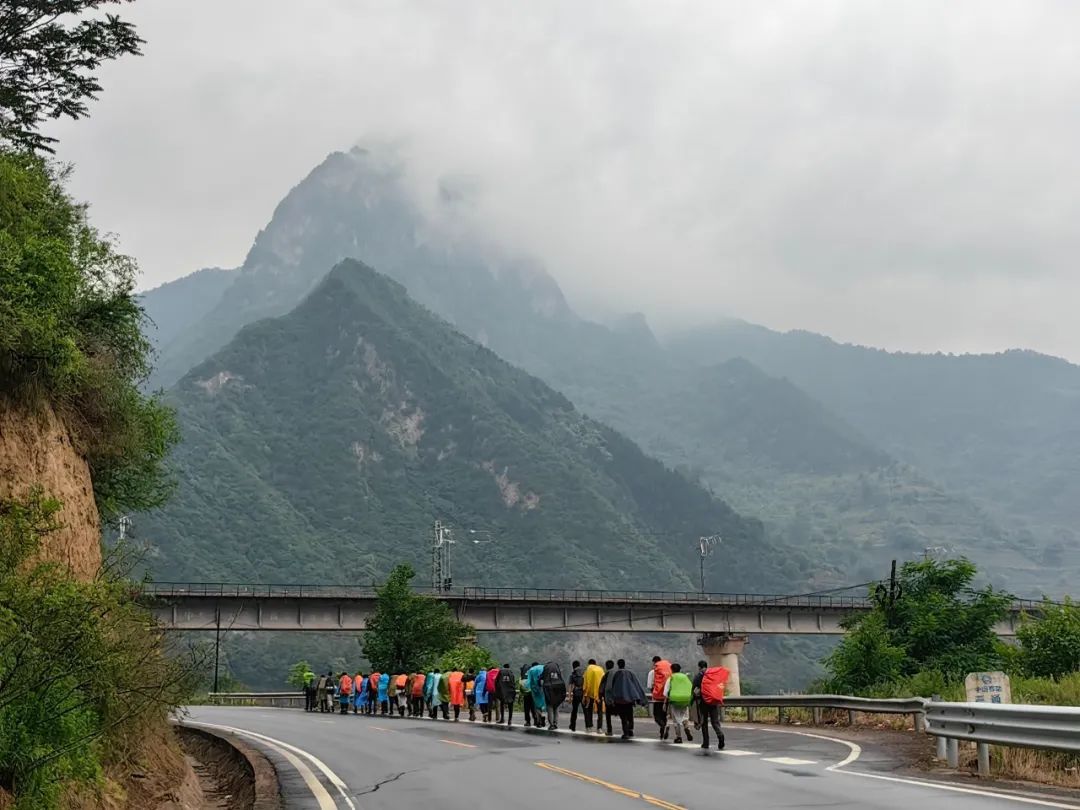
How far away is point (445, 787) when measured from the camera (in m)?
13.3

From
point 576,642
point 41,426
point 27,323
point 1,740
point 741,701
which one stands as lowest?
point 576,642

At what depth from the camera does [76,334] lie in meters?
18.3

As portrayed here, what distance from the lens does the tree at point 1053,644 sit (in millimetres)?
23359

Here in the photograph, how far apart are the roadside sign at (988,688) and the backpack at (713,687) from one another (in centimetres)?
538

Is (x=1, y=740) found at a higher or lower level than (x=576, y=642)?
higher

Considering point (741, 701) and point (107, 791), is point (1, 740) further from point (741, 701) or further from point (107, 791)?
point (741, 701)

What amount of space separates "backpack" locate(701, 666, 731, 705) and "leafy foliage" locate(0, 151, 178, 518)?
11395 mm

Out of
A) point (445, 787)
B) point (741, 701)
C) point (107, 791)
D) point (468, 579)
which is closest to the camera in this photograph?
Result: point (107, 791)

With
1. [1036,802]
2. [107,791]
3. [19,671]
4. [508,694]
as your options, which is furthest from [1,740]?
[508,694]

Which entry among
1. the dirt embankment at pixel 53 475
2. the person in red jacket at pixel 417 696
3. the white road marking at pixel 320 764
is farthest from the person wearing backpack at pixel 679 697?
the person in red jacket at pixel 417 696

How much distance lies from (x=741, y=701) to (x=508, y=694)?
5.94 metres

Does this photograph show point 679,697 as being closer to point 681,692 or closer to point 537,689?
point 681,692

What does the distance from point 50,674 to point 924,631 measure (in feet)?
101

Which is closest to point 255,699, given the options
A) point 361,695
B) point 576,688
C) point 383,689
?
point 361,695
